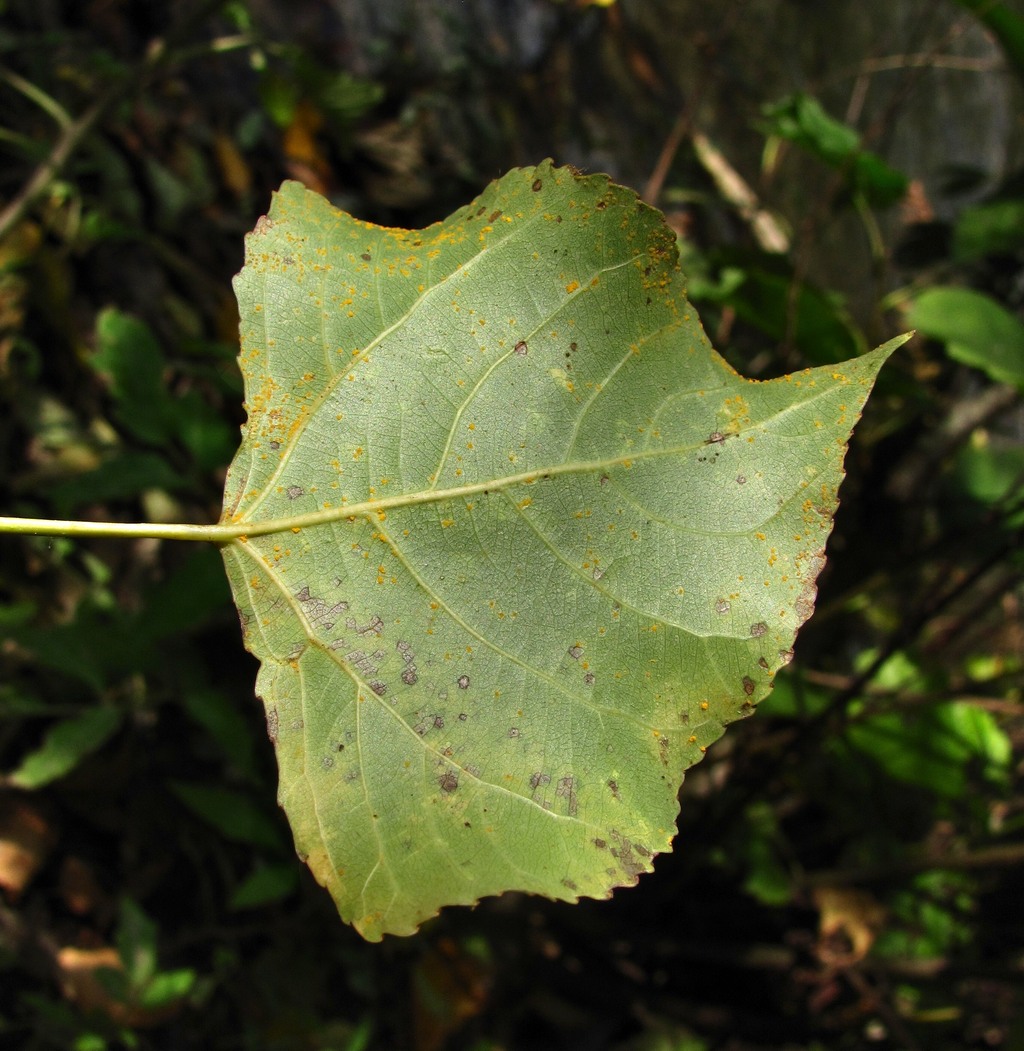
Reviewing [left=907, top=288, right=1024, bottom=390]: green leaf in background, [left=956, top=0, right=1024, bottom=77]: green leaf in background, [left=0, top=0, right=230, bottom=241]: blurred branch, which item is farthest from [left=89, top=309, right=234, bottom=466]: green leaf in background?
[left=956, top=0, right=1024, bottom=77]: green leaf in background

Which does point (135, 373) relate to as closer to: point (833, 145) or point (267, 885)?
point (267, 885)

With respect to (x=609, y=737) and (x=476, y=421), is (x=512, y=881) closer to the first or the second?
(x=609, y=737)

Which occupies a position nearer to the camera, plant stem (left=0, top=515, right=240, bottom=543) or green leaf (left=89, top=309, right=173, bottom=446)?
plant stem (left=0, top=515, right=240, bottom=543)

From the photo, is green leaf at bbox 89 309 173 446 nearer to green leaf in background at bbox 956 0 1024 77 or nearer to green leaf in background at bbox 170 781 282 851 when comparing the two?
green leaf in background at bbox 170 781 282 851

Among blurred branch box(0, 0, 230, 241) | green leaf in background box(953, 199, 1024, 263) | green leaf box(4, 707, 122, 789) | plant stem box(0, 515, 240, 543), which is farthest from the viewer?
green leaf in background box(953, 199, 1024, 263)

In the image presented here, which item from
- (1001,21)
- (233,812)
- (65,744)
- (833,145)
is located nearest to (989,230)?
(1001,21)

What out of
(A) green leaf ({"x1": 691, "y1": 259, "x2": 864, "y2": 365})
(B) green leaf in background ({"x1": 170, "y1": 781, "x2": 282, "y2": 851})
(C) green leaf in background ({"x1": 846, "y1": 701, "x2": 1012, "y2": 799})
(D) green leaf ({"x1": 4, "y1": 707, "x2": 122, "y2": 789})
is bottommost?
(C) green leaf in background ({"x1": 846, "y1": 701, "x2": 1012, "y2": 799})
